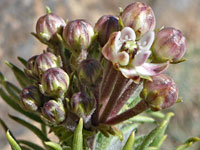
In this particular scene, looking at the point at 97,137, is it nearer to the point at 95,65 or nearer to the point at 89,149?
the point at 89,149

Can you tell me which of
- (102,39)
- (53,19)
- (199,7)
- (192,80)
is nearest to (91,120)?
(102,39)

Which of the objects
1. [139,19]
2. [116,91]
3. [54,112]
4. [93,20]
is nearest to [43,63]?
[54,112]

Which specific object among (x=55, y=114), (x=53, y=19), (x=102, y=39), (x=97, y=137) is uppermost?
(x=53, y=19)

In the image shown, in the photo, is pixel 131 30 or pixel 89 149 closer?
pixel 131 30

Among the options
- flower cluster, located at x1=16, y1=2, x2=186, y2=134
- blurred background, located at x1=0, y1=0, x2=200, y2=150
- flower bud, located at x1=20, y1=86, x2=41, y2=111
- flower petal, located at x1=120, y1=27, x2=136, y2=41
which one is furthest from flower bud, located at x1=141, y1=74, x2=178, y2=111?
blurred background, located at x1=0, y1=0, x2=200, y2=150

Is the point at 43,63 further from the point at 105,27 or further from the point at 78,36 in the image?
the point at 105,27

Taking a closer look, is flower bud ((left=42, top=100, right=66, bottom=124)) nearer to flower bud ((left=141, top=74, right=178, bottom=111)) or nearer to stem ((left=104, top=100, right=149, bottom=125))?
stem ((left=104, top=100, right=149, bottom=125))

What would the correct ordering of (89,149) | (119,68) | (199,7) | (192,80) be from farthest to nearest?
(199,7), (192,80), (89,149), (119,68)
